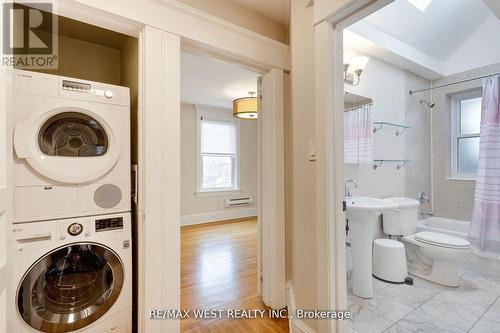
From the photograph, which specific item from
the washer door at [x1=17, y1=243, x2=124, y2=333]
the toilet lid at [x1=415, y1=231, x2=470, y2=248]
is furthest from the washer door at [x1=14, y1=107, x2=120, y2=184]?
the toilet lid at [x1=415, y1=231, x2=470, y2=248]

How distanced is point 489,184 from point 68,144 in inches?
144

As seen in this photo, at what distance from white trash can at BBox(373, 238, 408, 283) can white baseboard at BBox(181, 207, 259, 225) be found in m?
3.37

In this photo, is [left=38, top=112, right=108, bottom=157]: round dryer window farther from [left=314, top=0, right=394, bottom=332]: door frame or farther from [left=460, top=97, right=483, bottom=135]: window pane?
[left=460, top=97, right=483, bottom=135]: window pane

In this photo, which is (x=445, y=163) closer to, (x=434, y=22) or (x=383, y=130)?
(x=383, y=130)

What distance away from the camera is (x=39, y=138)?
1.29 meters

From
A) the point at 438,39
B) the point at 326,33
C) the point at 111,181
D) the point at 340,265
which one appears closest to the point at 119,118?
the point at 111,181

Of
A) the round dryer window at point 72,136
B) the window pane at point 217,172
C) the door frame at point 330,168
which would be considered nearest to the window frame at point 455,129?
the door frame at point 330,168

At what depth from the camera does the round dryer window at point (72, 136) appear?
52.5 inches

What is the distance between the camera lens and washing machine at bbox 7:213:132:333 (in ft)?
3.95

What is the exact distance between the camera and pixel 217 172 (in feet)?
17.0

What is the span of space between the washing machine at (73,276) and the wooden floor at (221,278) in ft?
1.84

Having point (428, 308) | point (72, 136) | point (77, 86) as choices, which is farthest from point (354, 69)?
point (72, 136)

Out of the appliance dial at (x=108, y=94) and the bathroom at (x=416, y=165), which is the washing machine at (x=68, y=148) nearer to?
the appliance dial at (x=108, y=94)

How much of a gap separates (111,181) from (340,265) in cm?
147
